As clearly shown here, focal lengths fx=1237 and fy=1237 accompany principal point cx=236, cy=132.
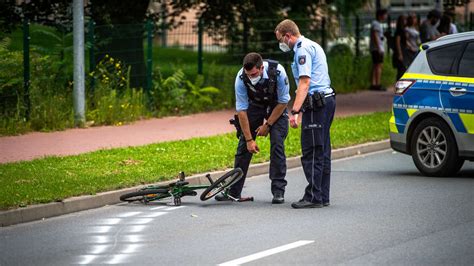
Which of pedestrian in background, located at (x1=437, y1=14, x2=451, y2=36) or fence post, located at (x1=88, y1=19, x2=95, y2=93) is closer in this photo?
fence post, located at (x1=88, y1=19, x2=95, y2=93)

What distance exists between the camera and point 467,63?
47.1 ft

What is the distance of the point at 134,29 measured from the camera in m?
22.1

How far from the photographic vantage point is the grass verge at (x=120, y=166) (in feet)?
41.6

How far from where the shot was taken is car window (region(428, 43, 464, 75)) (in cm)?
1452

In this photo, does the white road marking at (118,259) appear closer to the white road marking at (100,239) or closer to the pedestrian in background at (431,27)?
the white road marking at (100,239)

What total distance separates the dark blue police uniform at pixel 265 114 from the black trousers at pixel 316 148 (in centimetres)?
39

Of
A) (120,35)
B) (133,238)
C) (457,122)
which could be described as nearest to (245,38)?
(120,35)

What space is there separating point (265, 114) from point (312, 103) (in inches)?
30.0

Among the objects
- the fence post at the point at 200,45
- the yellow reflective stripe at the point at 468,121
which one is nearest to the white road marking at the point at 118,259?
the yellow reflective stripe at the point at 468,121

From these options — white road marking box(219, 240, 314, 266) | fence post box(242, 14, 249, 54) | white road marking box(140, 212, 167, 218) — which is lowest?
white road marking box(140, 212, 167, 218)

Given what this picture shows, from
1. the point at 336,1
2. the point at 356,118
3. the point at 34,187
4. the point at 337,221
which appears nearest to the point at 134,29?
the point at 356,118

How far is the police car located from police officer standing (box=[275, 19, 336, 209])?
2.67 metres

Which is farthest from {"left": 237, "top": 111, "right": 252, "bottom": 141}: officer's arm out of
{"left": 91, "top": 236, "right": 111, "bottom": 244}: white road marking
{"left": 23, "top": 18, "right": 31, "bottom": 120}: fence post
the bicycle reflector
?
{"left": 23, "top": 18, "right": 31, "bottom": 120}: fence post

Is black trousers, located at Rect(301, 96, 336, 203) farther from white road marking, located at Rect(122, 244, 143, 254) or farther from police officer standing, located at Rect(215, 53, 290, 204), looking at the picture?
white road marking, located at Rect(122, 244, 143, 254)
